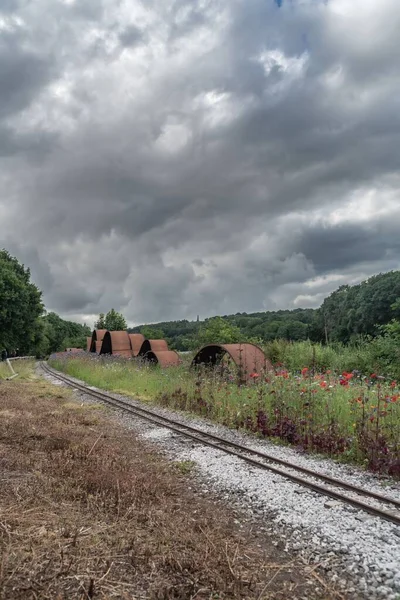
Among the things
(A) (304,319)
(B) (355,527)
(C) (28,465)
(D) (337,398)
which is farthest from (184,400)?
(A) (304,319)

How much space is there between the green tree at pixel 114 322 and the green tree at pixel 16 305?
10.1 meters

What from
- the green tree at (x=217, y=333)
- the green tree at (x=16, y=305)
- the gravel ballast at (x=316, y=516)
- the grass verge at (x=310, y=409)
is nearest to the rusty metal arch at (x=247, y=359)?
the grass verge at (x=310, y=409)

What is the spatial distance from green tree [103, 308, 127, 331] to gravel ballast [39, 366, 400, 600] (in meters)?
54.3

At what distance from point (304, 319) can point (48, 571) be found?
7812 centimetres

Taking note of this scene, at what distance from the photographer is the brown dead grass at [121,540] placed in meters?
3.64

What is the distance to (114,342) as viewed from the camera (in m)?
36.7

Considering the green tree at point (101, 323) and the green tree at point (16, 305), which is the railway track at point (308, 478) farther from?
the green tree at point (101, 323)

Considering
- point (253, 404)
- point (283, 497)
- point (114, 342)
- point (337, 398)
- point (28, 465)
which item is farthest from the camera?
point (114, 342)

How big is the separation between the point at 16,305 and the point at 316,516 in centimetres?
4644

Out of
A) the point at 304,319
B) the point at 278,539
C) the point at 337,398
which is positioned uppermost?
the point at 304,319

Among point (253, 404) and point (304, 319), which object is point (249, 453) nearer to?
point (253, 404)

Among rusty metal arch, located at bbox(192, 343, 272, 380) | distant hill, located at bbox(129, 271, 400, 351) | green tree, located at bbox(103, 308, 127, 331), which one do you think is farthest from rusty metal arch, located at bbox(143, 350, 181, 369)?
green tree, located at bbox(103, 308, 127, 331)

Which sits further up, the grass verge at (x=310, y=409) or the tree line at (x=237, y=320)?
the tree line at (x=237, y=320)

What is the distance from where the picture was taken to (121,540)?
14.3 ft
